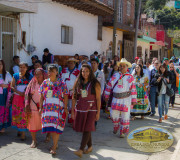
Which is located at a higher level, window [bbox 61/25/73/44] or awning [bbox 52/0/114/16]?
awning [bbox 52/0/114/16]

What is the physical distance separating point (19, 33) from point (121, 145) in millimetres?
6316

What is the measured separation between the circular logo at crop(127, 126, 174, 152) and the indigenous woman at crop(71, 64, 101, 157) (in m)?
1.32

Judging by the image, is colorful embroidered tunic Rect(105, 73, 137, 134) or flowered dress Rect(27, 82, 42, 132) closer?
flowered dress Rect(27, 82, 42, 132)

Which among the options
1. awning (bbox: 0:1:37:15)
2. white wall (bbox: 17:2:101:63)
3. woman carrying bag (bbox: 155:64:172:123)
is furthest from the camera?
white wall (bbox: 17:2:101:63)

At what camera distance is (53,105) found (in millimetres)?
5348

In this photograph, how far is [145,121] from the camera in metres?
8.58

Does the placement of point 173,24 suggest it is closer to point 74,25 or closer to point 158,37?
point 158,37

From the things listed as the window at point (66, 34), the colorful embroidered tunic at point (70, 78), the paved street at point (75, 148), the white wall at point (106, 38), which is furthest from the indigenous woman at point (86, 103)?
the white wall at point (106, 38)

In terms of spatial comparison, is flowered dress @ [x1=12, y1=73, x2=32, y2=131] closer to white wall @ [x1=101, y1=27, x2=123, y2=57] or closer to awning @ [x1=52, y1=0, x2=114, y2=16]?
awning @ [x1=52, y1=0, x2=114, y2=16]

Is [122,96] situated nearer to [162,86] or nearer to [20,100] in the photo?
[162,86]

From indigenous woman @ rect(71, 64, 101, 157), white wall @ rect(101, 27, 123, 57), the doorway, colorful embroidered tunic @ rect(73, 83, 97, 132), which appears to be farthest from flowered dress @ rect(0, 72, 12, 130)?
white wall @ rect(101, 27, 123, 57)

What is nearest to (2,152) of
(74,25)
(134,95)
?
(134,95)

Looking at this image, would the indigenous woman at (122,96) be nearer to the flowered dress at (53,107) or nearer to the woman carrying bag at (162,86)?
the flowered dress at (53,107)

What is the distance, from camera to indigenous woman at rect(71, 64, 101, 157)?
16.9ft
